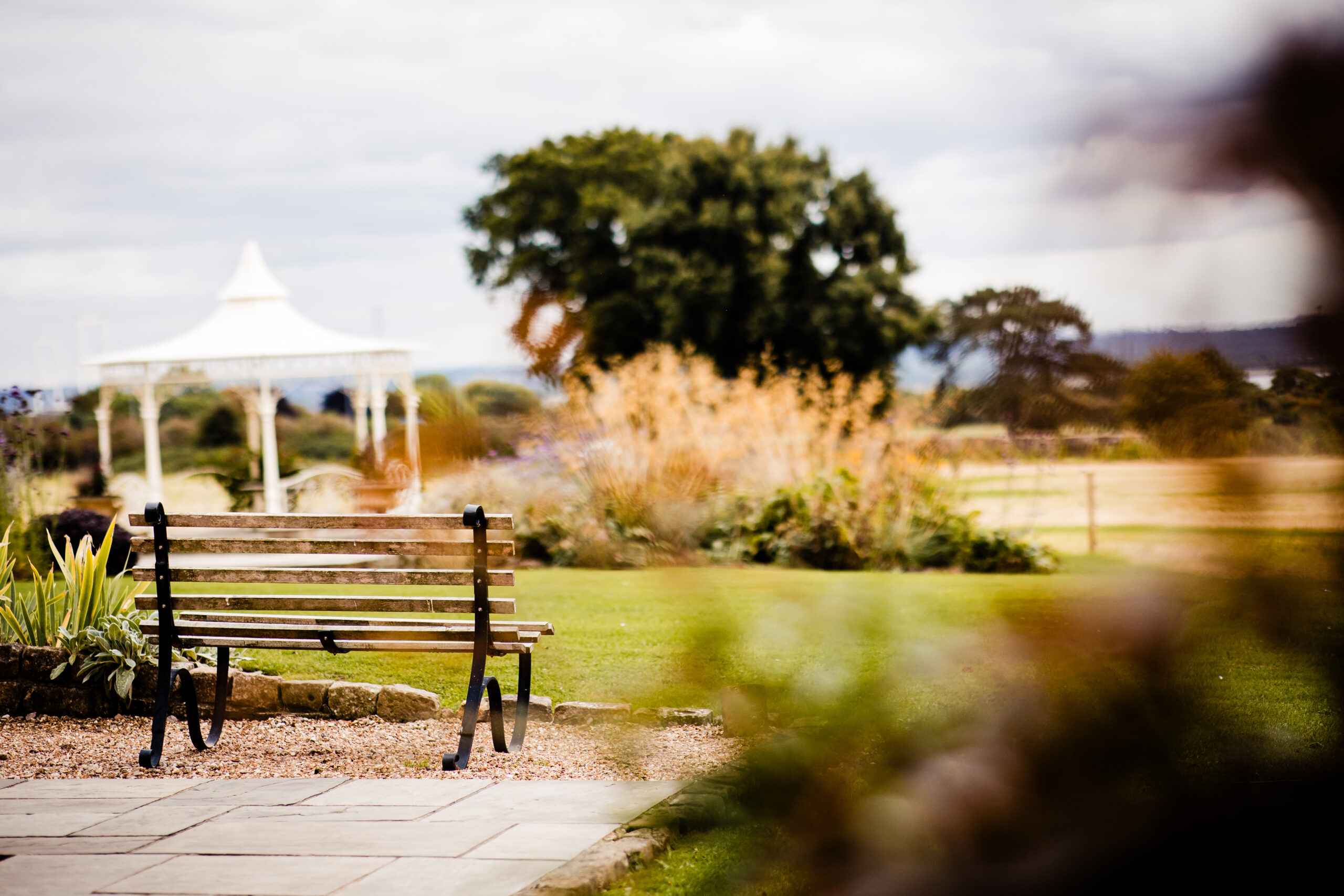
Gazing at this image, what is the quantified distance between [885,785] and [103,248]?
78.7 feet

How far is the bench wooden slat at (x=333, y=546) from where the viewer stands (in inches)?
163

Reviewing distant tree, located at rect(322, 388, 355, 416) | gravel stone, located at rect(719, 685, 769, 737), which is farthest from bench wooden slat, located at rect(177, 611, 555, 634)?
distant tree, located at rect(322, 388, 355, 416)

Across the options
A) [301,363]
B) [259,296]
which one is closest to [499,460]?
[301,363]

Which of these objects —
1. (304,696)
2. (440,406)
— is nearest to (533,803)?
(304,696)

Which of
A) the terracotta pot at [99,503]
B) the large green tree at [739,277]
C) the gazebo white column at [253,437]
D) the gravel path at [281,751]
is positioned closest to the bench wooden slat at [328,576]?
the gravel path at [281,751]

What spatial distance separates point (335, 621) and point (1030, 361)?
415 centimetres

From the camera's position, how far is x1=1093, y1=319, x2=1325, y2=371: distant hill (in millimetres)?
514

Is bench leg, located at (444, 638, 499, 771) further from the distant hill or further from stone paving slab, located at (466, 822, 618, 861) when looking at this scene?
the distant hill

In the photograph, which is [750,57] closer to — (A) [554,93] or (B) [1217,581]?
(B) [1217,581]

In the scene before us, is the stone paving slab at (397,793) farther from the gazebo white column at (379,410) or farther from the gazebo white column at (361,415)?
the gazebo white column at (361,415)

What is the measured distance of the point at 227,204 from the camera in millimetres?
26672

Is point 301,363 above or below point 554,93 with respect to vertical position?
above

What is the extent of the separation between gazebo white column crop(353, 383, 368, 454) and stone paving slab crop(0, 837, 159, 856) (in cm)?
1273

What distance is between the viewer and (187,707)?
177 inches
